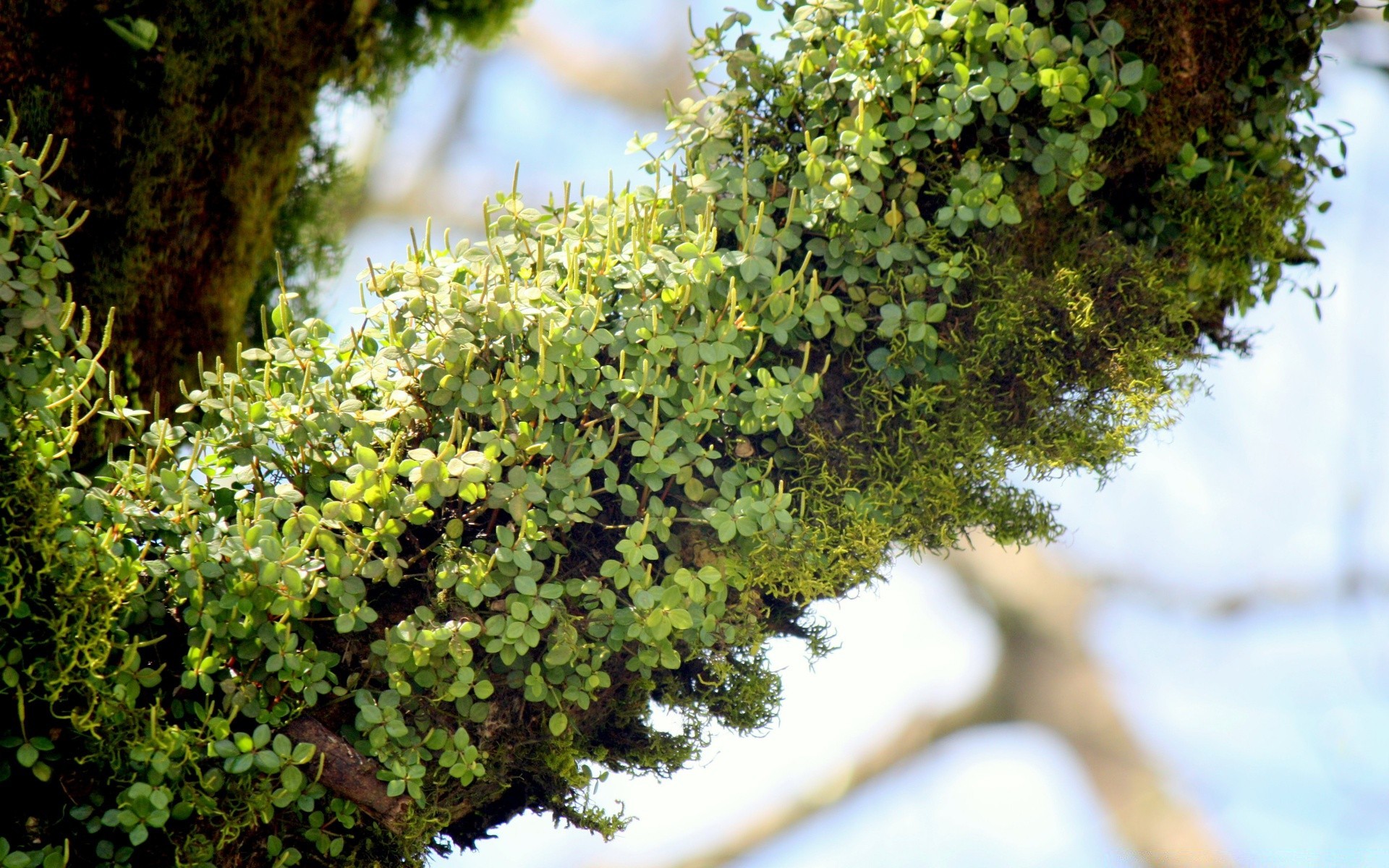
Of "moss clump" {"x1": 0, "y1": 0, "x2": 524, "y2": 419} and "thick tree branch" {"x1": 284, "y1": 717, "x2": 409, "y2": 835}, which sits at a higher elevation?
"moss clump" {"x1": 0, "y1": 0, "x2": 524, "y2": 419}

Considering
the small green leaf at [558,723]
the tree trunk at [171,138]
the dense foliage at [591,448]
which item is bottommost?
the small green leaf at [558,723]

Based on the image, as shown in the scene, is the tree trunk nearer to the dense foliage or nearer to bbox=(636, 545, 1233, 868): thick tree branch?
the dense foliage

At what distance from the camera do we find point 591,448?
3.99 feet

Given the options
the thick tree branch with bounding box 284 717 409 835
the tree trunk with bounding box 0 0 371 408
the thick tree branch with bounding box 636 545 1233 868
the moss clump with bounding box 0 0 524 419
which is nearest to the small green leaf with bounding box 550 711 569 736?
the thick tree branch with bounding box 284 717 409 835

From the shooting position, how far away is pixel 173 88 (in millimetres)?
1989

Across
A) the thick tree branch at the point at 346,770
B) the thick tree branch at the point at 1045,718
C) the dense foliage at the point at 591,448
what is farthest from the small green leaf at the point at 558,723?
the thick tree branch at the point at 1045,718

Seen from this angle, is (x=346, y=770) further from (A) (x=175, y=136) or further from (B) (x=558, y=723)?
(A) (x=175, y=136)

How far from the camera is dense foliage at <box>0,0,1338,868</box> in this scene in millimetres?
1160

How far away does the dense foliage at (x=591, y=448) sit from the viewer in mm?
1160

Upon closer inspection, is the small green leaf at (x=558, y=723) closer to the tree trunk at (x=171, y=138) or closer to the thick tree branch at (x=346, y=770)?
the thick tree branch at (x=346, y=770)

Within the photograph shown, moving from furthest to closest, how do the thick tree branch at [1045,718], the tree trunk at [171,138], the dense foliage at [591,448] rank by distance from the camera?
the thick tree branch at [1045,718] < the tree trunk at [171,138] < the dense foliage at [591,448]

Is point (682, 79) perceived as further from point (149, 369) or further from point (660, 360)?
point (660, 360)

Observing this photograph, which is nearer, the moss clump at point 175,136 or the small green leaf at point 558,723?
the small green leaf at point 558,723

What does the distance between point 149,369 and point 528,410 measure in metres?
1.25
